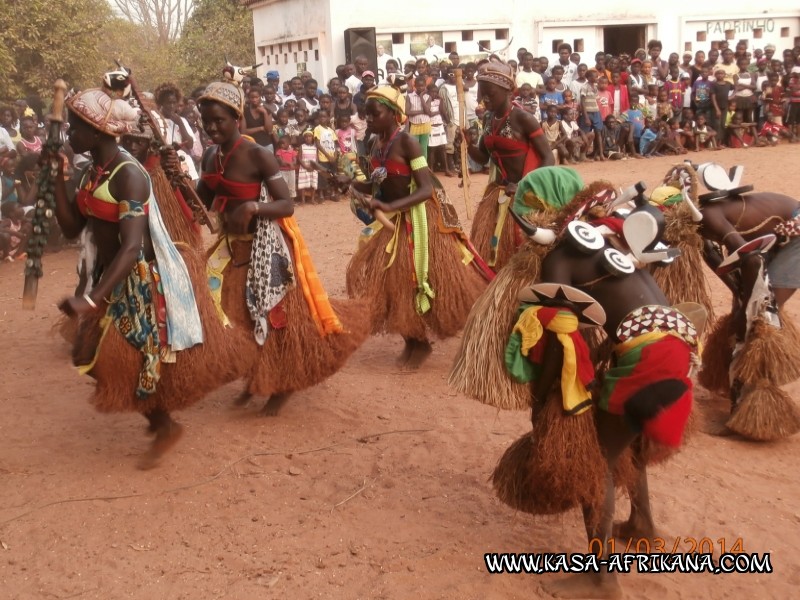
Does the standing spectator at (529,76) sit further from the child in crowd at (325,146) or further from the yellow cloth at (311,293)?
the yellow cloth at (311,293)

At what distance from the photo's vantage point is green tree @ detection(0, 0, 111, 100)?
14.1 meters

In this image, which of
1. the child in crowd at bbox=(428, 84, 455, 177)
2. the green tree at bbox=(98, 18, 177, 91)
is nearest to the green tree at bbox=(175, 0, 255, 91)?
the green tree at bbox=(98, 18, 177, 91)

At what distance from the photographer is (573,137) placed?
16.5 metres

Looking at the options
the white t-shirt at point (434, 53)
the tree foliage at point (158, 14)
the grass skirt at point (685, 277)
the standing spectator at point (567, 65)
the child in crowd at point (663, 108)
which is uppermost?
the tree foliage at point (158, 14)

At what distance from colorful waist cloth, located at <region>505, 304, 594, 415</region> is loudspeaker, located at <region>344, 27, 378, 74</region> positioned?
14650mm

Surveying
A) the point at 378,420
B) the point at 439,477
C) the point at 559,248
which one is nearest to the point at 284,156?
the point at 378,420

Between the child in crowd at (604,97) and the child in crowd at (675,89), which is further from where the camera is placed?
the child in crowd at (675,89)

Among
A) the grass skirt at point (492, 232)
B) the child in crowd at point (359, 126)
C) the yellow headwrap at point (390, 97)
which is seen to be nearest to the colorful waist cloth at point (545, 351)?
the yellow headwrap at point (390, 97)

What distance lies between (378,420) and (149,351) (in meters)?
1.49

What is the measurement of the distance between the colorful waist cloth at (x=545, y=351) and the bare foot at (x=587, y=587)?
67cm

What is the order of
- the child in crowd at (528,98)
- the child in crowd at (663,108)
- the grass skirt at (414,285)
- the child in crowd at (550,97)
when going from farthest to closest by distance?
1. the child in crowd at (663,108)
2. the child in crowd at (550,97)
3. the child in crowd at (528,98)
4. the grass skirt at (414,285)

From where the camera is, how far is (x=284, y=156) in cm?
1318

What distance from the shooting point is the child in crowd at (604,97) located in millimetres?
16688

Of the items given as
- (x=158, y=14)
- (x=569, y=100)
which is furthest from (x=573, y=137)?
(x=158, y=14)
